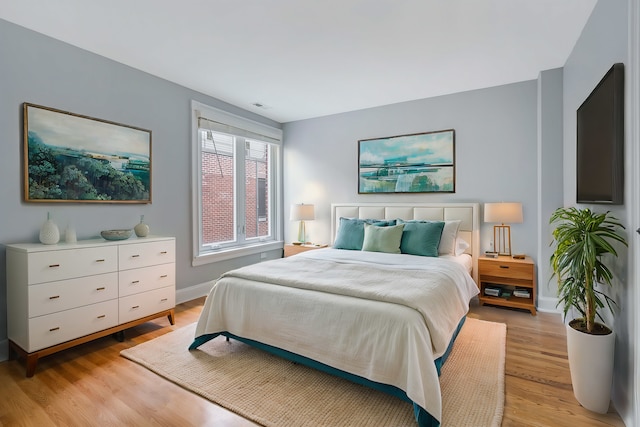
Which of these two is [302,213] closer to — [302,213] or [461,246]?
[302,213]

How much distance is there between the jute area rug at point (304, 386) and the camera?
176 centimetres

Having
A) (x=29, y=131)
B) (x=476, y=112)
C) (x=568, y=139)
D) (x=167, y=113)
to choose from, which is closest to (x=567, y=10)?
(x=568, y=139)

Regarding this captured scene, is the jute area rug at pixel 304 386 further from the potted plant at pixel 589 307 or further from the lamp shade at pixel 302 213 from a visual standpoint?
the lamp shade at pixel 302 213

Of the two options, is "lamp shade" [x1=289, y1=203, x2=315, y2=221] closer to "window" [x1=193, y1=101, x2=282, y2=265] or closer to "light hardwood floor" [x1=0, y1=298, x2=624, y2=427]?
"window" [x1=193, y1=101, x2=282, y2=265]

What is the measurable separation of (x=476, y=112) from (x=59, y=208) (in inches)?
180

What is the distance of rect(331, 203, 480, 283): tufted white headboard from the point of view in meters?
3.83

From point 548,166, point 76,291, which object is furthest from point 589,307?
point 76,291

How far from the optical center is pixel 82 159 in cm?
284

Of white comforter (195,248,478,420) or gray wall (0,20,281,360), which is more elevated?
gray wall (0,20,281,360)

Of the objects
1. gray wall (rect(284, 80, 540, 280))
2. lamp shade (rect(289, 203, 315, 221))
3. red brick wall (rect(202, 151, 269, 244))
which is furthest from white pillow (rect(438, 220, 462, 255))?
red brick wall (rect(202, 151, 269, 244))

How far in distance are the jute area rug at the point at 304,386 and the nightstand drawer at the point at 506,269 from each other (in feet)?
2.95

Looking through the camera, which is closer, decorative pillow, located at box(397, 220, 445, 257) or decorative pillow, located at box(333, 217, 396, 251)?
decorative pillow, located at box(397, 220, 445, 257)

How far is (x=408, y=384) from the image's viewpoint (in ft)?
5.45

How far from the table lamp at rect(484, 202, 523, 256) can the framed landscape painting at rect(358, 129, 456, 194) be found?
65 cm
